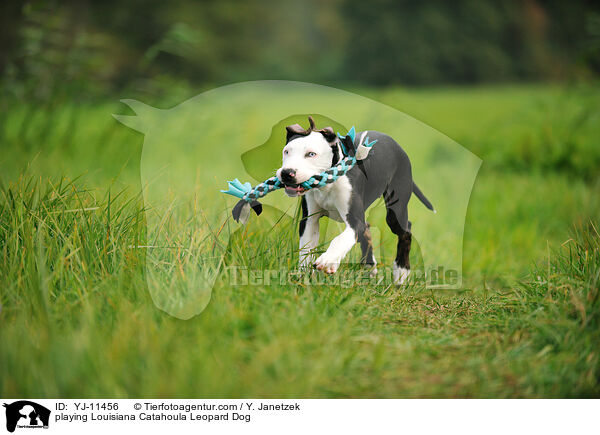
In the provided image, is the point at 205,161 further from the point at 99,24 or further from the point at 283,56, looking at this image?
the point at 283,56

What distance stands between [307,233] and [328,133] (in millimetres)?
523

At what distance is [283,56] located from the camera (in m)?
19.9

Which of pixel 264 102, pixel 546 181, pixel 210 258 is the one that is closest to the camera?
pixel 210 258

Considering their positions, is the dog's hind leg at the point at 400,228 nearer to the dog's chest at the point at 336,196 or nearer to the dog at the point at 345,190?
the dog at the point at 345,190

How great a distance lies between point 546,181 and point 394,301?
167 inches

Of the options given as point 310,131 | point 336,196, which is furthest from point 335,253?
point 310,131

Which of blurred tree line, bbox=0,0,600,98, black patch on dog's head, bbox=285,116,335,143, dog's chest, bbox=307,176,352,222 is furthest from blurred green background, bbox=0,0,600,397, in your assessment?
blurred tree line, bbox=0,0,600,98

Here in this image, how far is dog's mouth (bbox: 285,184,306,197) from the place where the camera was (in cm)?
215

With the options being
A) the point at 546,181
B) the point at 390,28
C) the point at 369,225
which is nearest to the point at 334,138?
the point at 369,225

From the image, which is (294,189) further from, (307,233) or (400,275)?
→ (400,275)

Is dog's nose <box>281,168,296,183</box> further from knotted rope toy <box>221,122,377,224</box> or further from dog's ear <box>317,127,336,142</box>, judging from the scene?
dog's ear <box>317,127,336,142</box>

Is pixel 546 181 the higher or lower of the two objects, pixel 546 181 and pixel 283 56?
the lower
